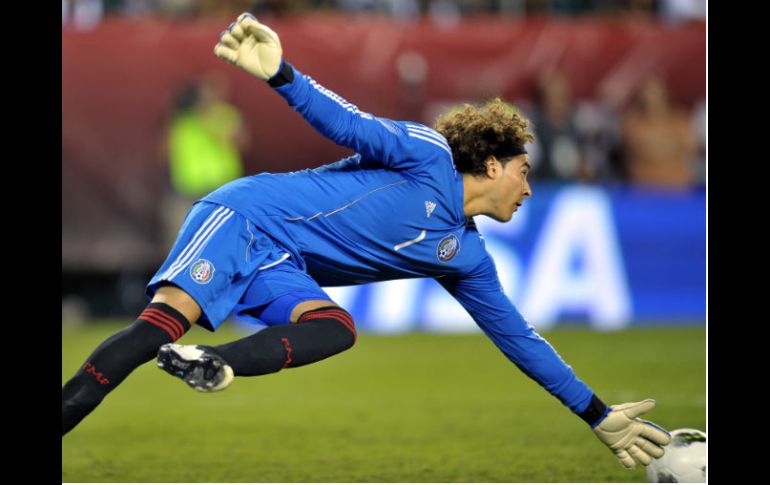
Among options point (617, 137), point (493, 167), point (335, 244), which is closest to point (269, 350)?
point (335, 244)

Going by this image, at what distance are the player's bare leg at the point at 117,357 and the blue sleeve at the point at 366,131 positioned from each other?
906 mm

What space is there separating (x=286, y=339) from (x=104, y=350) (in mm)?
674

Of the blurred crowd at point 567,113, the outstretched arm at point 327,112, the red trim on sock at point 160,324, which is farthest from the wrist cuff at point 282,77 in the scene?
the blurred crowd at point 567,113

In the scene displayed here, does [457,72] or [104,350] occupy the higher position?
[457,72]

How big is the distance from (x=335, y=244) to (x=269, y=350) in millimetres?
731

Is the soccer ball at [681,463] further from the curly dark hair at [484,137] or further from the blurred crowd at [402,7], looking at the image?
the blurred crowd at [402,7]

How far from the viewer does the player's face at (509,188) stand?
5199mm

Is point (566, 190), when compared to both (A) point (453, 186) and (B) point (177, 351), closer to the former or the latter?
(A) point (453, 186)

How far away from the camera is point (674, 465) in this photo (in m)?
5.49

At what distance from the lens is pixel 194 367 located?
4.20 meters

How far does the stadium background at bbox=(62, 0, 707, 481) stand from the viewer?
1220 centimetres

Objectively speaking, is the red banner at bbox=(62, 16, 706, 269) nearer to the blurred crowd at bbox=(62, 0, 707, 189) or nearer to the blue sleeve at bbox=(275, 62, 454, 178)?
the blurred crowd at bbox=(62, 0, 707, 189)

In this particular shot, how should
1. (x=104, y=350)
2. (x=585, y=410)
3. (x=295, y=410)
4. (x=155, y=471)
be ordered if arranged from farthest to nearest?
1. (x=295, y=410)
2. (x=155, y=471)
3. (x=585, y=410)
4. (x=104, y=350)
